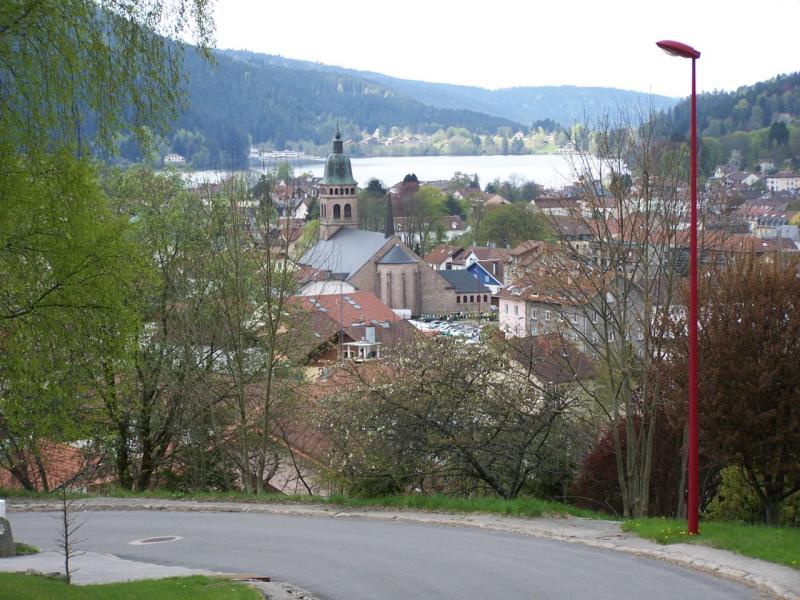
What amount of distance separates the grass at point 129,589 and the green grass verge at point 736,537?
18.7 feet

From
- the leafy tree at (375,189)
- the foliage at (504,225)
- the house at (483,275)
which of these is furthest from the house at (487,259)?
the leafy tree at (375,189)

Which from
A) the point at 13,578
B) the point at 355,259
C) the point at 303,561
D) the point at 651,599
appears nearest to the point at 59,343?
the point at 13,578

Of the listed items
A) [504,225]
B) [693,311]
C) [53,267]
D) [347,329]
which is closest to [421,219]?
[504,225]

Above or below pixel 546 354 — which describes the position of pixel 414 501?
below

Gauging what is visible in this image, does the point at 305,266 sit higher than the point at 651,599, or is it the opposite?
the point at 305,266

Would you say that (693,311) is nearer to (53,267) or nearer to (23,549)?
(53,267)

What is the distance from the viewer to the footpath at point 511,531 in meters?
12.0

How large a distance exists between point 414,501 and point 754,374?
19.1ft

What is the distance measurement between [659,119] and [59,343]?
12382 millimetres

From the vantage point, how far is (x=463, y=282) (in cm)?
10219

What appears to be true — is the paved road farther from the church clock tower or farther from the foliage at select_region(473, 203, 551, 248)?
the foliage at select_region(473, 203, 551, 248)

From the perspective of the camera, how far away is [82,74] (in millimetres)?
10297

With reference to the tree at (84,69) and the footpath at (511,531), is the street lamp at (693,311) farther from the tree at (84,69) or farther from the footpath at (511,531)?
the tree at (84,69)

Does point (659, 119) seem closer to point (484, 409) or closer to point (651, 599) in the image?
point (484, 409)
